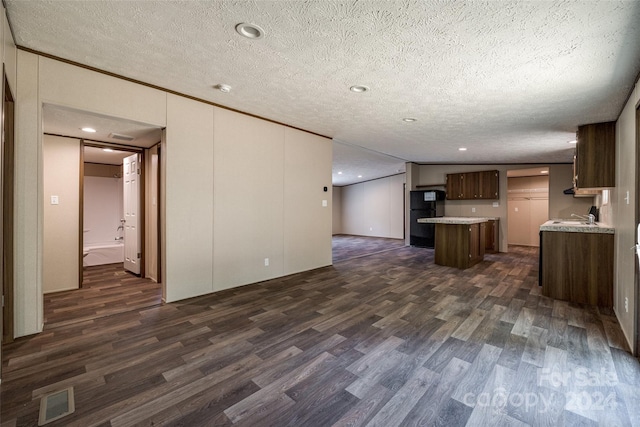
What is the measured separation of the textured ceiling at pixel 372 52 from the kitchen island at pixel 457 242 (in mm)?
2084

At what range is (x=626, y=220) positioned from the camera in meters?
2.52

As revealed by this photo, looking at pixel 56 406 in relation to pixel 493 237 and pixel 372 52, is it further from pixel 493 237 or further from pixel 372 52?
pixel 493 237

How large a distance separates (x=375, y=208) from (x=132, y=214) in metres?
8.44

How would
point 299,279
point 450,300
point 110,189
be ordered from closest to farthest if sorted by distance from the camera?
point 450,300
point 299,279
point 110,189

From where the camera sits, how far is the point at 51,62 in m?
2.49

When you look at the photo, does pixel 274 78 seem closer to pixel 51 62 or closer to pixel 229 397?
pixel 51 62

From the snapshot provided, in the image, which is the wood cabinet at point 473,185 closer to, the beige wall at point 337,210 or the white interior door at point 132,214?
the beige wall at point 337,210

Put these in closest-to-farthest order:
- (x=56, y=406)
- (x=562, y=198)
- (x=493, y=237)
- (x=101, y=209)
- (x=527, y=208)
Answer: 1. (x=56, y=406)
2. (x=101, y=209)
3. (x=562, y=198)
4. (x=493, y=237)
5. (x=527, y=208)

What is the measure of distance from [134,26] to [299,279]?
3540 mm

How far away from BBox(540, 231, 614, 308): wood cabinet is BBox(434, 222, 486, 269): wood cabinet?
148 cm

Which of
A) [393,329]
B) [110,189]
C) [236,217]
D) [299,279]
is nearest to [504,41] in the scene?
[393,329]

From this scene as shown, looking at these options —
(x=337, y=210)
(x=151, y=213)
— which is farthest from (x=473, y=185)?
(x=151, y=213)

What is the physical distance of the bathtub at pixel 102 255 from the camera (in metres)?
5.33

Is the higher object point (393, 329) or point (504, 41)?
point (504, 41)
